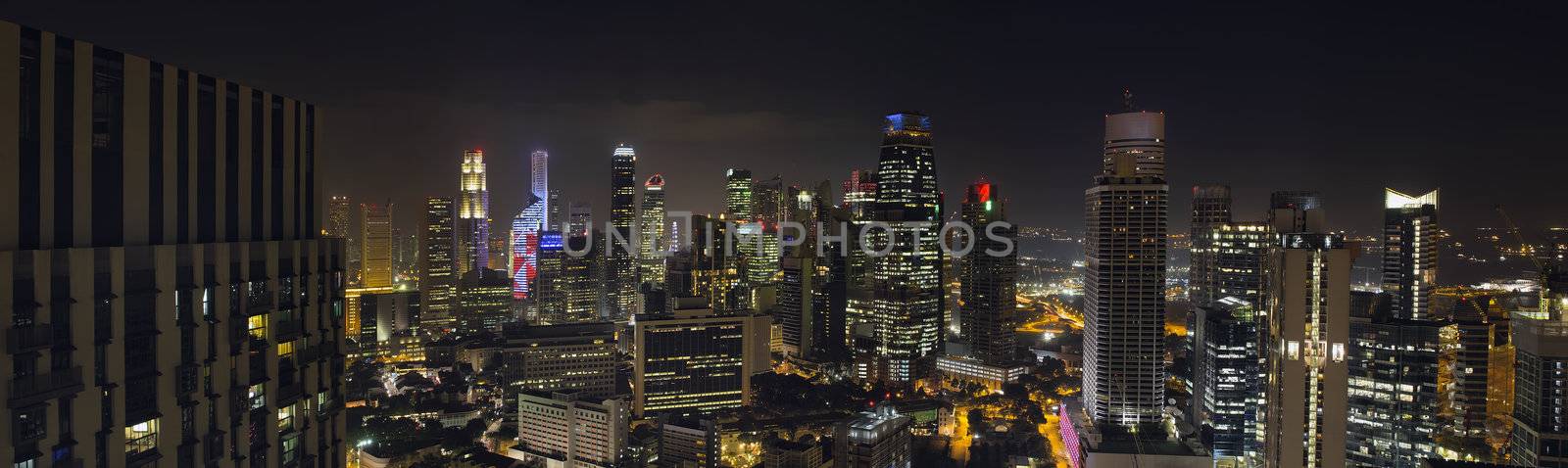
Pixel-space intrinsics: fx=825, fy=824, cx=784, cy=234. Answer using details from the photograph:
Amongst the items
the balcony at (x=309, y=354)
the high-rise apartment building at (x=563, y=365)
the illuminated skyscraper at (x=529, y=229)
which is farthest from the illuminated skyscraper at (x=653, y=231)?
the balcony at (x=309, y=354)

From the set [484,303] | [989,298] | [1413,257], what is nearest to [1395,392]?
[1413,257]

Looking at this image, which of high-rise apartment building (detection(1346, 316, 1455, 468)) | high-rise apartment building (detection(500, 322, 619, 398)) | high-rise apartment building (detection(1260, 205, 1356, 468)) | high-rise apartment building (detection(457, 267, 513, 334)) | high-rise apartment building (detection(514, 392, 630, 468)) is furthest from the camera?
high-rise apartment building (detection(457, 267, 513, 334))

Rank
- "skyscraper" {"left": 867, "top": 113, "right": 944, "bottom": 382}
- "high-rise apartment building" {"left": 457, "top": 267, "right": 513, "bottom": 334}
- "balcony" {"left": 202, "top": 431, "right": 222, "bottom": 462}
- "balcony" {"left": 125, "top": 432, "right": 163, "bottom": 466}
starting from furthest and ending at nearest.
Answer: "high-rise apartment building" {"left": 457, "top": 267, "right": 513, "bottom": 334} < "skyscraper" {"left": 867, "top": 113, "right": 944, "bottom": 382} < "balcony" {"left": 202, "top": 431, "right": 222, "bottom": 462} < "balcony" {"left": 125, "top": 432, "right": 163, "bottom": 466}

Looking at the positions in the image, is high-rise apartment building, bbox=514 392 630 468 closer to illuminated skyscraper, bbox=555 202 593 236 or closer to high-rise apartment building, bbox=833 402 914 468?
high-rise apartment building, bbox=833 402 914 468

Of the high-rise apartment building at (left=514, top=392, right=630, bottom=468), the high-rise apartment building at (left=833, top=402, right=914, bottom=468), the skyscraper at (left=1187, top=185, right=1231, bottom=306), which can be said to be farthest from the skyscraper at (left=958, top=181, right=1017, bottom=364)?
the high-rise apartment building at (left=514, top=392, right=630, bottom=468)

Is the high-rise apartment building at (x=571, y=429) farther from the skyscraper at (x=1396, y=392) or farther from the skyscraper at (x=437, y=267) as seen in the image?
the skyscraper at (x=437, y=267)

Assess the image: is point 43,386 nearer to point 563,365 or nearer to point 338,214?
point 563,365

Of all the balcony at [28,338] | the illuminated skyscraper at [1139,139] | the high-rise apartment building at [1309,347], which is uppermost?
the illuminated skyscraper at [1139,139]

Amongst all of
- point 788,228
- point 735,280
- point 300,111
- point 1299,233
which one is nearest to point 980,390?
point 735,280
